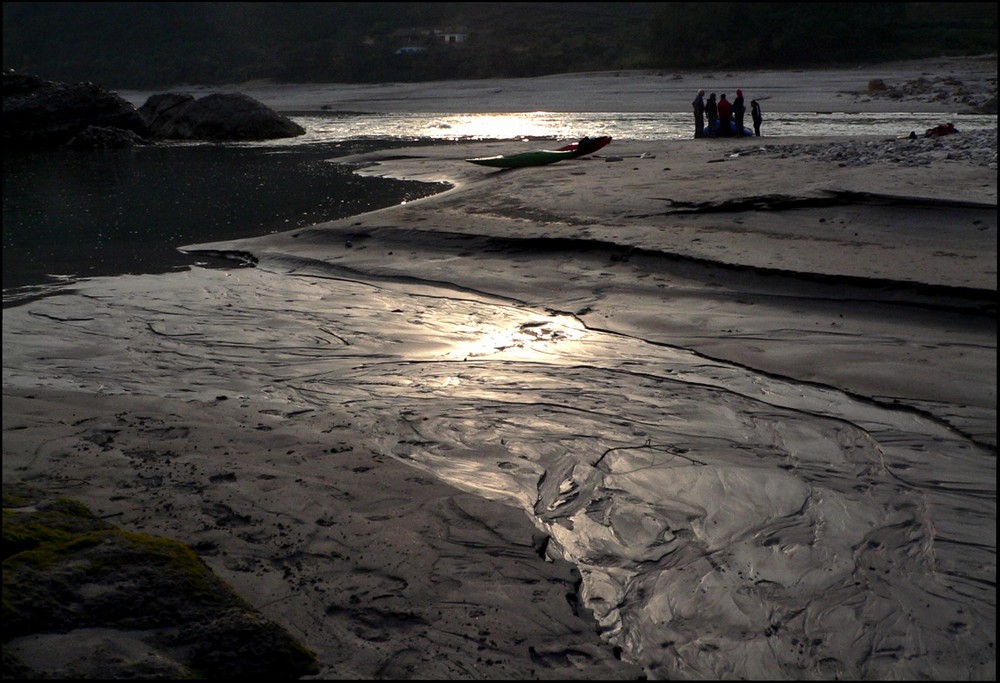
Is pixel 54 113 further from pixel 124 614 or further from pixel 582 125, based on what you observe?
pixel 124 614

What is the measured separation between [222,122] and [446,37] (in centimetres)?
3896

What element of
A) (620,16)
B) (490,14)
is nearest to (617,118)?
(620,16)

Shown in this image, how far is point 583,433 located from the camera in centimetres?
521

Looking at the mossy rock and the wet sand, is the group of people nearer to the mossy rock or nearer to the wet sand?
the wet sand

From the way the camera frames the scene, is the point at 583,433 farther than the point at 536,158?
No

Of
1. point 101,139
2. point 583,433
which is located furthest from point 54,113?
point 583,433

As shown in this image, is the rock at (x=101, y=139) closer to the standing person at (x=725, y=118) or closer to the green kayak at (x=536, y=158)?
the green kayak at (x=536, y=158)

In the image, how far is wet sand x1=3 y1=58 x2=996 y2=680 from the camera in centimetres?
348

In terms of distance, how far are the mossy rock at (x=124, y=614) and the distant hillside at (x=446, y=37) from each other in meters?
43.6

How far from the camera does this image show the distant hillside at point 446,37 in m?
42.8

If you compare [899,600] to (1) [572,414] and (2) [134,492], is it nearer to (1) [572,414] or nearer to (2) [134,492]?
(1) [572,414]

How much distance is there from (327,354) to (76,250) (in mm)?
5770

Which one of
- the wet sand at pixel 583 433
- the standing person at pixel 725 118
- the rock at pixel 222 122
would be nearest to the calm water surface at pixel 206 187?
the rock at pixel 222 122

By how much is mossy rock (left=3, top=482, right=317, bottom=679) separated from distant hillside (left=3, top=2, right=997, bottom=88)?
43575 millimetres
